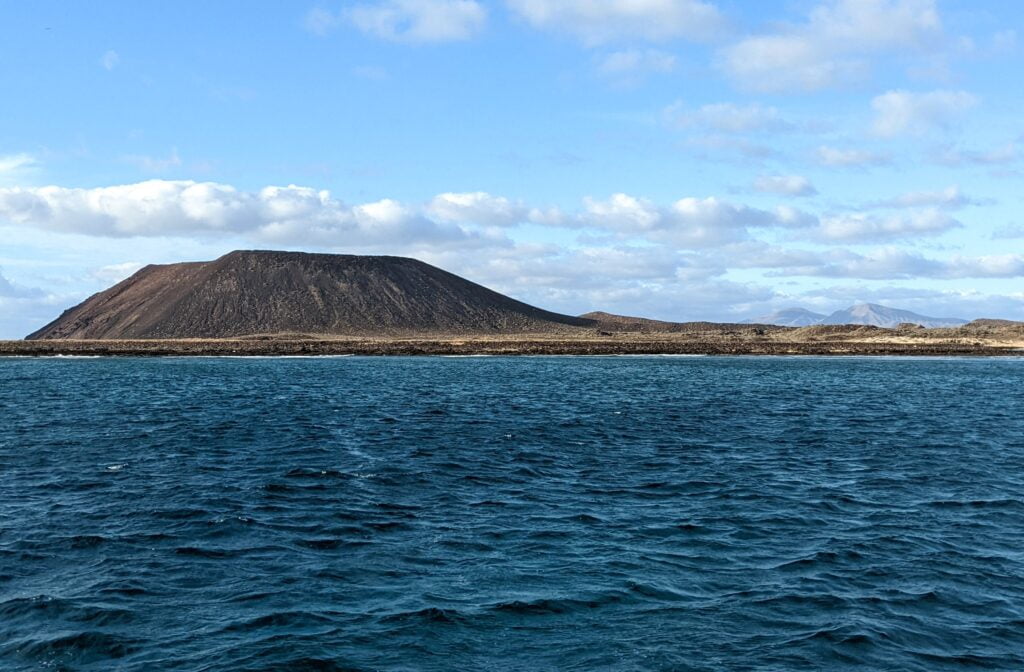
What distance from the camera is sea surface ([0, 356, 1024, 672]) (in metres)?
13.4

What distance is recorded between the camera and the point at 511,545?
1905cm

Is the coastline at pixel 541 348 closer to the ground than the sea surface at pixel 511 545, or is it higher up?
higher up

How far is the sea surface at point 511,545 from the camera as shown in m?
13.4

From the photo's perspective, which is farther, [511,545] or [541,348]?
[541,348]

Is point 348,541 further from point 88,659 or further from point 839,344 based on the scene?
point 839,344

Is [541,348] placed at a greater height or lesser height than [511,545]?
greater

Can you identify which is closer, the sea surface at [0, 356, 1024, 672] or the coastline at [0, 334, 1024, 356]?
the sea surface at [0, 356, 1024, 672]

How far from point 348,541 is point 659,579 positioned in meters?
7.38

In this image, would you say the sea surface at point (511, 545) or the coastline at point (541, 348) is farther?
the coastline at point (541, 348)

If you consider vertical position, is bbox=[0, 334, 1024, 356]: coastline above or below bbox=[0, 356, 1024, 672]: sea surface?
above

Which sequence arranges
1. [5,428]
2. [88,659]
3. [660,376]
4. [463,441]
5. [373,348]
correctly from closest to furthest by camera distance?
[88,659] < [463,441] < [5,428] < [660,376] < [373,348]

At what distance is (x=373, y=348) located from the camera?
152 meters

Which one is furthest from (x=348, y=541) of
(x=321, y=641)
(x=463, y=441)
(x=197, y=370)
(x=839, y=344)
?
(x=839, y=344)

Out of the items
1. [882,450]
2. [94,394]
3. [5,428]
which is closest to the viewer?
[882,450]
